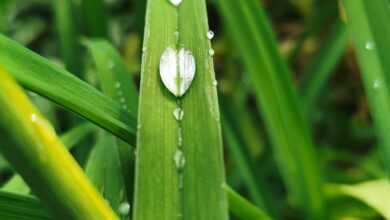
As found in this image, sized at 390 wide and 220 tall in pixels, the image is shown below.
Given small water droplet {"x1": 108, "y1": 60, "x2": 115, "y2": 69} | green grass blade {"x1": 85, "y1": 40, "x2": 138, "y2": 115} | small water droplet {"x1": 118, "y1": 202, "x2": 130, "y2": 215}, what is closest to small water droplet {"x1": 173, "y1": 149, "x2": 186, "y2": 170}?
small water droplet {"x1": 118, "y1": 202, "x2": 130, "y2": 215}

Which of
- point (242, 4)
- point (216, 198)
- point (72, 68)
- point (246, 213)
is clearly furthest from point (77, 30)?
point (216, 198)

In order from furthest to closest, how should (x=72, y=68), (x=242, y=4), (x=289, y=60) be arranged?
(x=289, y=60)
(x=72, y=68)
(x=242, y=4)

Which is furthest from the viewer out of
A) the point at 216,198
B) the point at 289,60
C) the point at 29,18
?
the point at 29,18

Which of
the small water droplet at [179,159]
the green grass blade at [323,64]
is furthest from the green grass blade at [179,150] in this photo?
the green grass blade at [323,64]

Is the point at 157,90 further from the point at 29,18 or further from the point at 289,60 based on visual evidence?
the point at 29,18

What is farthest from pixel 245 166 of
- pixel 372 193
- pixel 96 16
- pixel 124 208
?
pixel 124 208

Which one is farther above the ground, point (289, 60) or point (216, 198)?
point (289, 60)
